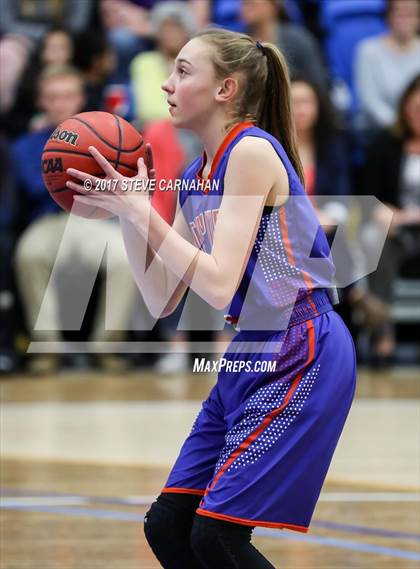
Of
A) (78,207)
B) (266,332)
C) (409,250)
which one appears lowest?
(409,250)

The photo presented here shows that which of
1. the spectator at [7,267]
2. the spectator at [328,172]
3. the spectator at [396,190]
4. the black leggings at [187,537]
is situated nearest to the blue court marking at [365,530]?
the black leggings at [187,537]

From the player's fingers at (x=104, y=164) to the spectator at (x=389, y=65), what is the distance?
6921mm

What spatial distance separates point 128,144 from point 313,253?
559 millimetres

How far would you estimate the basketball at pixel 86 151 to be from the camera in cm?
339

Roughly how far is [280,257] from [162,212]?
15.7ft

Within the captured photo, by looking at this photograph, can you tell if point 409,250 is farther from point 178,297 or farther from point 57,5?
point 178,297

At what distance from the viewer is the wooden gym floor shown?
15.5 ft

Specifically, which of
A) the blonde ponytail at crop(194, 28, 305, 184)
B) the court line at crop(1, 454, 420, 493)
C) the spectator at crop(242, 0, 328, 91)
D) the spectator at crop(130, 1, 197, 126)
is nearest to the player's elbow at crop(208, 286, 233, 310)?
the blonde ponytail at crop(194, 28, 305, 184)

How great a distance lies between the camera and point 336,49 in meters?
11.1

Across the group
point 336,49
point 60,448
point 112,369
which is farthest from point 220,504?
point 336,49

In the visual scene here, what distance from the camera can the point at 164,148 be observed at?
358 inches

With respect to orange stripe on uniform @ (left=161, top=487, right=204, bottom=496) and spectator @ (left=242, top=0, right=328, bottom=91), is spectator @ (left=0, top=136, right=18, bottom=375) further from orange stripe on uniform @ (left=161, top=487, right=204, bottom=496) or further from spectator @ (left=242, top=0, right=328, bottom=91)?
orange stripe on uniform @ (left=161, top=487, right=204, bottom=496)

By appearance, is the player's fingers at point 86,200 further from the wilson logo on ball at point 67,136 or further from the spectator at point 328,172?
the spectator at point 328,172

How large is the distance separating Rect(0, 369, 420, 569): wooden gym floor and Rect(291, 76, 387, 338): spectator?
0.55 meters
